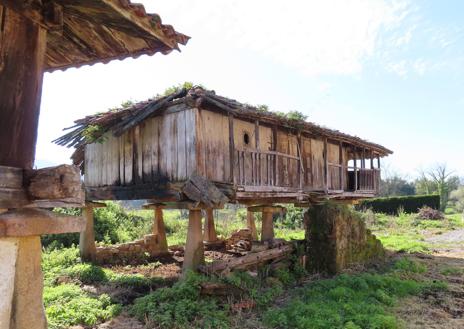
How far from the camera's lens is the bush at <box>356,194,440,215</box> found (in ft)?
102

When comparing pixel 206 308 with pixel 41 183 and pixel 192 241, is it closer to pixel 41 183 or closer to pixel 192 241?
pixel 192 241

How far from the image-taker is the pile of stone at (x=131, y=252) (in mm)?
11297

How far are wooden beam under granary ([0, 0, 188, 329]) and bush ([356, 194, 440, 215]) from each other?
30761mm

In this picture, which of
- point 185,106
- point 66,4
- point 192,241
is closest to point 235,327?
point 192,241

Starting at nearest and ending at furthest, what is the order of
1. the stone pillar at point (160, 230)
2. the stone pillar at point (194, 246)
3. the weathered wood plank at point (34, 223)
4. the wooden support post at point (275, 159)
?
the weathered wood plank at point (34, 223) < the stone pillar at point (194, 246) < the wooden support post at point (275, 159) < the stone pillar at point (160, 230)

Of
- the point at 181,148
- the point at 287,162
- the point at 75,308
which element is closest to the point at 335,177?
the point at 287,162

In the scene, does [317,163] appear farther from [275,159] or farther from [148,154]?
[148,154]

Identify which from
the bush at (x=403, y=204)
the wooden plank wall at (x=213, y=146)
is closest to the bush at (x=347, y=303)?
the wooden plank wall at (x=213, y=146)

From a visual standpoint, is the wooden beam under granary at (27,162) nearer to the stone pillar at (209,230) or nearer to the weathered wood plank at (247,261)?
Answer: the weathered wood plank at (247,261)

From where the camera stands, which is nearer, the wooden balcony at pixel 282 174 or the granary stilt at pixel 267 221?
the wooden balcony at pixel 282 174

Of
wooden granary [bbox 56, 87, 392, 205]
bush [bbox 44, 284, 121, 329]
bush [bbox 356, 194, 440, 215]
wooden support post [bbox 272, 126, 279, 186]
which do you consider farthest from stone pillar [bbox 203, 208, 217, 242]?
bush [bbox 356, 194, 440, 215]

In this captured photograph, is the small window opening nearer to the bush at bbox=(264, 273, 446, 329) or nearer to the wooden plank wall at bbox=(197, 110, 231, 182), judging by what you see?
the wooden plank wall at bbox=(197, 110, 231, 182)

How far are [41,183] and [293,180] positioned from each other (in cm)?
868

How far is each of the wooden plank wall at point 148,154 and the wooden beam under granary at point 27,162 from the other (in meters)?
5.25
